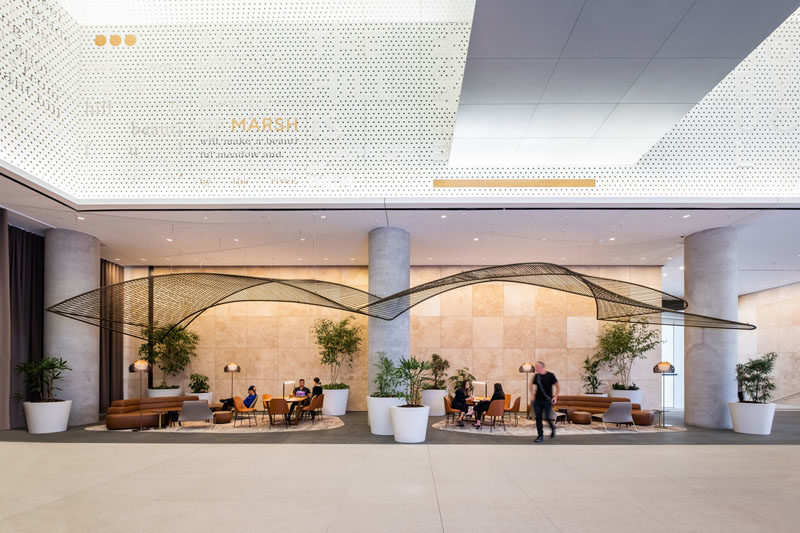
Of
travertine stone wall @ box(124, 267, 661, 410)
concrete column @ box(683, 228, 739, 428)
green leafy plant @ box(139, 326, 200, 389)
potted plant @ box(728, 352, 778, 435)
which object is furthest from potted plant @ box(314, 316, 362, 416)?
potted plant @ box(728, 352, 778, 435)

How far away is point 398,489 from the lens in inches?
259

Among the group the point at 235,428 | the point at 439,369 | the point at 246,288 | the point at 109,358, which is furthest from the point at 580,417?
the point at 109,358

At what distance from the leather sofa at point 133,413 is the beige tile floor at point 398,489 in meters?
2.51

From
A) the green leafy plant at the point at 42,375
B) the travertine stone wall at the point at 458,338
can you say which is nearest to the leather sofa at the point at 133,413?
the green leafy plant at the point at 42,375

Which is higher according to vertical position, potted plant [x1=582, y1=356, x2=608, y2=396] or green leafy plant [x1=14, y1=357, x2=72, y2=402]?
green leafy plant [x1=14, y1=357, x2=72, y2=402]

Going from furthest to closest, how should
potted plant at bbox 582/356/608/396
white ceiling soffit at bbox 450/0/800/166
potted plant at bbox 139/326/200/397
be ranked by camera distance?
potted plant at bbox 582/356/608/396
potted plant at bbox 139/326/200/397
white ceiling soffit at bbox 450/0/800/166

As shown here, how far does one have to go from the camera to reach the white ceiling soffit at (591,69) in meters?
6.96

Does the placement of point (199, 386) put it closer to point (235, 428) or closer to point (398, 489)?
point (235, 428)

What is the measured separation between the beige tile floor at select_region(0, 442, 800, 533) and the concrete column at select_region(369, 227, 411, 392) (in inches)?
127

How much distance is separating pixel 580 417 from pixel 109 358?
42.7 feet

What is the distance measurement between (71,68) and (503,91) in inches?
320

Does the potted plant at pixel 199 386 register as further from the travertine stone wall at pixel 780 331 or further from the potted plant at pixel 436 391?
the travertine stone wall at pixel 780 331

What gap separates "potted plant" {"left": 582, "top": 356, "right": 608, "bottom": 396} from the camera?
17203 mm

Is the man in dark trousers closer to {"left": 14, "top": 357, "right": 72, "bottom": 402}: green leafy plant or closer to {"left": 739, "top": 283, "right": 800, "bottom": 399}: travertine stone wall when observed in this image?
{"left": 14, "top": 357, "right": 72, "bottom": 402}: green leafy plant
